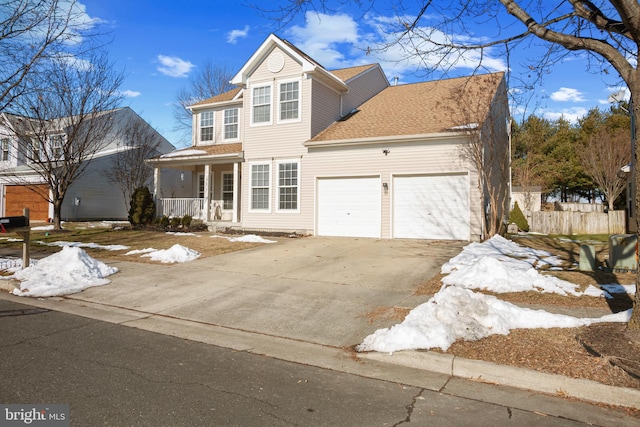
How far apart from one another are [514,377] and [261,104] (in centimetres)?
1572

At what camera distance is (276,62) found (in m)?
17.5

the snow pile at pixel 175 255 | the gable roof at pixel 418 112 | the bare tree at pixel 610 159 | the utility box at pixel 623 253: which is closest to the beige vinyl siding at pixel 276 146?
the gable roof at pixel 418 112

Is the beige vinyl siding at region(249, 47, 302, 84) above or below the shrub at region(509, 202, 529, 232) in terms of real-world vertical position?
above

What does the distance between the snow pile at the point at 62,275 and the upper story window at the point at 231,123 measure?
484 inches

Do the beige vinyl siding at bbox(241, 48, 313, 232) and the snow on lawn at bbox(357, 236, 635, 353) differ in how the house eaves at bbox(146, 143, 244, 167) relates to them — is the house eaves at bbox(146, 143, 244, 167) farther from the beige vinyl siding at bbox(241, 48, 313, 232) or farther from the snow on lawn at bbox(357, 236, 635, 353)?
the snow on lawn at bbox(357, 236, 635, 353)

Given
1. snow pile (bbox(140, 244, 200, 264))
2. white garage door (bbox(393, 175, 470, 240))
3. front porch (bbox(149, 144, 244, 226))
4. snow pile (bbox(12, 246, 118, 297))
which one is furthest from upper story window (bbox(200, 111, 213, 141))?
snow pile (bbox(12, 246, 118, 297))

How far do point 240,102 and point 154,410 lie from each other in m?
18.3

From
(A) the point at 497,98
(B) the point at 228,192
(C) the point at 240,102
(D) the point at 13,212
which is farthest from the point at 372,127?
(D) the point at 13,212

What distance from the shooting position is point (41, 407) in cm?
347

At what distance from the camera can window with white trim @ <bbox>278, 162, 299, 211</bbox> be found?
16.9m

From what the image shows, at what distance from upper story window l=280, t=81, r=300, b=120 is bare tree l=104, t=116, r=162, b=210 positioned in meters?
12.7

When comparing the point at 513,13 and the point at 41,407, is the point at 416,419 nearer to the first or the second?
the point at 41,407
